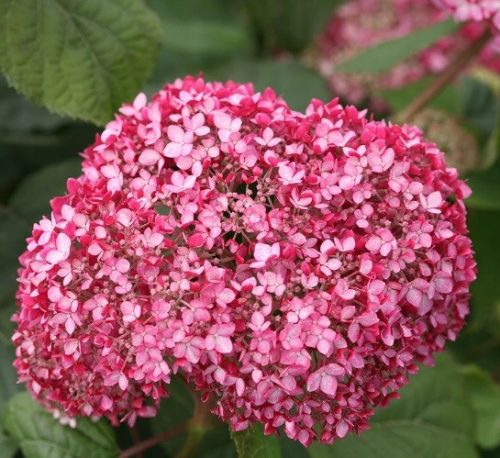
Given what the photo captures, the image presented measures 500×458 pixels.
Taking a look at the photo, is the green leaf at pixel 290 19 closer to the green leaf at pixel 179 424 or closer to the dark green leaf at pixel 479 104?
the dark green leaf at pixel 479 104

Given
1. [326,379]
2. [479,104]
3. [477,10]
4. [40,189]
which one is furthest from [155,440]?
[479,104]

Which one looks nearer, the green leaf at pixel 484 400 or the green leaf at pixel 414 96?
the green leaf at pixel 484 400

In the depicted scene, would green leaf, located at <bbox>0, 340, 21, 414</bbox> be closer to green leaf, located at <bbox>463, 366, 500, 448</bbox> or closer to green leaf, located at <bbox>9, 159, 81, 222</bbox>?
green leaf, located at <bbox>9, 159, 81, 222</bbox>

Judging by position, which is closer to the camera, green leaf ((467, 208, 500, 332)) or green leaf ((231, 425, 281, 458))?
green leaf ((231, 425, 281, 458))

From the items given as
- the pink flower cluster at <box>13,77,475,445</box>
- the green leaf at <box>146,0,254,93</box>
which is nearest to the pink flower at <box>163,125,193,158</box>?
the pink flower cluster at <box>13,77,475,445</box>

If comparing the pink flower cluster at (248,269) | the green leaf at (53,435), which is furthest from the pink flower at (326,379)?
the green leaf at (53,435)

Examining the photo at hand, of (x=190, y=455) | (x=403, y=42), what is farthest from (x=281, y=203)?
(x=403, y=42)
